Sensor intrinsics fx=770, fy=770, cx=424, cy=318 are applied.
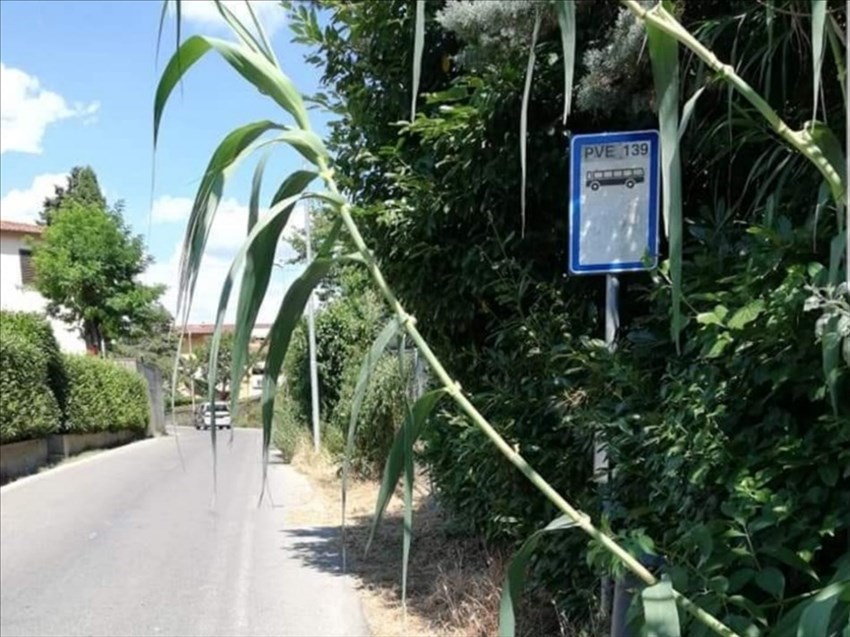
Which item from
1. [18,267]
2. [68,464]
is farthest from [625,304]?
[18,267]

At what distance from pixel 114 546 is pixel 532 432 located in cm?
652

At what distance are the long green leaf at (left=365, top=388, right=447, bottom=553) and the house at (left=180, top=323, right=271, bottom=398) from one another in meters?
0.26

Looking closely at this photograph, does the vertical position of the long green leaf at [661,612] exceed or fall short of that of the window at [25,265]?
it falls short

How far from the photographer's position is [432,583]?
19.0 ft

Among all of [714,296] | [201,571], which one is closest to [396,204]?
[714,296]

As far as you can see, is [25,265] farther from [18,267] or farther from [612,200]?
[612,200]

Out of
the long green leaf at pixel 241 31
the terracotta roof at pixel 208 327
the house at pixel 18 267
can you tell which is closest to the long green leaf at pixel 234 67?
the long green leaf at pixel 241 31

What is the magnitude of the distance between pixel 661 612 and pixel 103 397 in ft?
80.8

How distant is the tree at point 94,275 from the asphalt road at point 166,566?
20.9m

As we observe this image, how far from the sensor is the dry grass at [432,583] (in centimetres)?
456

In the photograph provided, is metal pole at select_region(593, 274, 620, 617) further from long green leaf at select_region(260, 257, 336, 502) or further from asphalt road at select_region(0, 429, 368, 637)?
long green leaf at select_region(260, 257, 336, 502)

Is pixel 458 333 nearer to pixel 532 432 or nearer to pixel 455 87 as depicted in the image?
pixel 532 432

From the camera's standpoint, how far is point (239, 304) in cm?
125

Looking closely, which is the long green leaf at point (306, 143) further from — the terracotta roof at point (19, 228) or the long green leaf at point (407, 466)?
the terracotta roof at point (19, 228)
